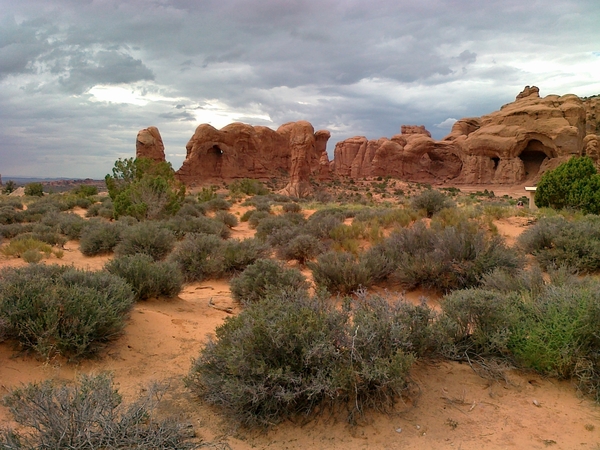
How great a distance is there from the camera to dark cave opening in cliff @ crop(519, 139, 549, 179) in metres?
39.4

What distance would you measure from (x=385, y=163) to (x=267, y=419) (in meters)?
46.2

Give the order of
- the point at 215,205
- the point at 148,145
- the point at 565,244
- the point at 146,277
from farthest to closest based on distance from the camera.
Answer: the point at 148,145
the point at 215,205
the point at 565,244
the point at 146,277

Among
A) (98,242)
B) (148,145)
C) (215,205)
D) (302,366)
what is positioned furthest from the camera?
(148,145)

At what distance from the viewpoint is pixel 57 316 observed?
3.99 meters

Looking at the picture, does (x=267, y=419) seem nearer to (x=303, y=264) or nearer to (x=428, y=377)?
(x=428, y=377)

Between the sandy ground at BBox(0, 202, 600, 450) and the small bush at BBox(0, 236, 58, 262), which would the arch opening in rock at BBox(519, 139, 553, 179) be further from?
the sandy ground at BBox(0, 202, 600, 450)

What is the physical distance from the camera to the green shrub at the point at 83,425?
7.88 feet

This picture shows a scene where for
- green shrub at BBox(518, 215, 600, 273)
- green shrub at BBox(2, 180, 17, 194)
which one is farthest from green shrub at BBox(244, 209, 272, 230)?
green shrub at BBox(2, 180, 17, 194)

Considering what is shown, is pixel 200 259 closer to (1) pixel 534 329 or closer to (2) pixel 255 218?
(1) pixel 534 329

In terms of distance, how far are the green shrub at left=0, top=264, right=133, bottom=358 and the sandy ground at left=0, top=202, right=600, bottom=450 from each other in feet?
0.51

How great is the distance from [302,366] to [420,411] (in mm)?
986

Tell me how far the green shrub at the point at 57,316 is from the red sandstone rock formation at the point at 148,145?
34.4 meters

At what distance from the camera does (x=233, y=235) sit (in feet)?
47.8

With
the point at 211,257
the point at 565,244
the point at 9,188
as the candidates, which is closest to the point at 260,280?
the point at 211,257
